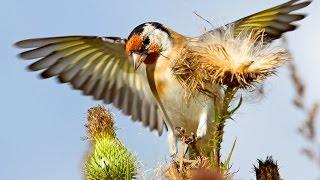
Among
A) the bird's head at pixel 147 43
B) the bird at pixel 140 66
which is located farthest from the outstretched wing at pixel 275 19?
the bird's head at pixel 147 43

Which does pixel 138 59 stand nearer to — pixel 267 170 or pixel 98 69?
pixel 98 69

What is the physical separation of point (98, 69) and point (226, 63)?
341cm

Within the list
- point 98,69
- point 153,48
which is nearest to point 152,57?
point 153,48

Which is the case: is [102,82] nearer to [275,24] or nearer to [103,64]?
[103,64]

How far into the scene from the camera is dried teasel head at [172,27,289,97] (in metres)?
A: 3.00

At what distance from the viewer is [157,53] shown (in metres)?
5.19

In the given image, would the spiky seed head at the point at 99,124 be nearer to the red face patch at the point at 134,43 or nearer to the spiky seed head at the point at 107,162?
the spiky seed head at the point at 107,162

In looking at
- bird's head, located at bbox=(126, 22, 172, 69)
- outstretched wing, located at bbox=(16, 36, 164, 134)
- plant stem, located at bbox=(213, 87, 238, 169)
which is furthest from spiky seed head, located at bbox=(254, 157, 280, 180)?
outstretched wing, located at bbox=(16, 36, 164, 134)

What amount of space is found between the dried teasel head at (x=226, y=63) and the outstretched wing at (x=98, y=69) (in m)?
2.48

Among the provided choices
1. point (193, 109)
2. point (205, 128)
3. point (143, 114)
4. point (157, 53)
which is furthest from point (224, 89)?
point (143, 114)

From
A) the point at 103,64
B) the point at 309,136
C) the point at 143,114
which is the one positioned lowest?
the point at 309,136

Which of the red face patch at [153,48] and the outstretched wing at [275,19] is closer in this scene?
the outstretched wing at [275,19]

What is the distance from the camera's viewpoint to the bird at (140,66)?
4633 millimetres

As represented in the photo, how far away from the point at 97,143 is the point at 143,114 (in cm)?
55
